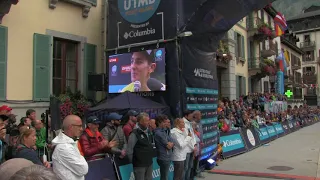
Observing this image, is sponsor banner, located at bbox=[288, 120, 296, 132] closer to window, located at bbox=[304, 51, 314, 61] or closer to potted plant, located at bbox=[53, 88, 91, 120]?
potted plant, located at bbox=[53, 88, 91, 120]

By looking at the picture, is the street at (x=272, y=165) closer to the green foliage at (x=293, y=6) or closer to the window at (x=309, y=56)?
the window at (x=309, y=56)

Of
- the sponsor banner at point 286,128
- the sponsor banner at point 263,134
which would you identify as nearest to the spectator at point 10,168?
the sponsor banner at point 263,134

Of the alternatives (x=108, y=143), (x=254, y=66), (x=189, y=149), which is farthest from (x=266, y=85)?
(x=108, y=143)

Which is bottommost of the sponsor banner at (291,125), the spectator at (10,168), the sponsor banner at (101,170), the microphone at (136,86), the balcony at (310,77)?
the sponsor banner at (291,125)

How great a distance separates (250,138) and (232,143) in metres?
1.99

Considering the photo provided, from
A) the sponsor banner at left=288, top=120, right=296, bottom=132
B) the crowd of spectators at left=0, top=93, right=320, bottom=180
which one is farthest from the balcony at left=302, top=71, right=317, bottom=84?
the crowd of spectators at left=0, top=93, right=320, bottom=180

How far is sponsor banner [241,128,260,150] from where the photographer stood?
13.0 meters

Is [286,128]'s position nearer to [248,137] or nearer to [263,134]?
[263,134]

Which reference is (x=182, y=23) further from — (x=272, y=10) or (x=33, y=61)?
(x=272, y=10)

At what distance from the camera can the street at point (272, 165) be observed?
838 centimetres

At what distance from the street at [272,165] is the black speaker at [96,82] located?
4427mm

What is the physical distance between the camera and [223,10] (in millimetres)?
9148

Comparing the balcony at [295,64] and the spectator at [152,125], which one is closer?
the spectator at [152,125]

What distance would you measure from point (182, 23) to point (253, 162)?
4.97 m
